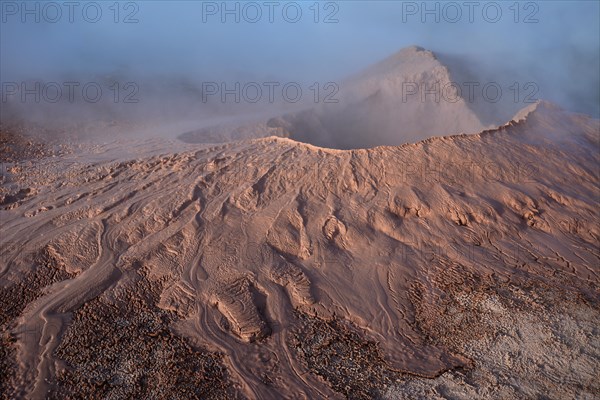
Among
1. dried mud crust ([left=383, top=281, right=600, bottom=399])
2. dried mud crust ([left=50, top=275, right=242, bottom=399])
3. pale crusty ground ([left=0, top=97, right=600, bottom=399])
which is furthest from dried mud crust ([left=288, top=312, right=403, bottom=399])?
dried mud crust ([left=50, top=275, right=242, bottom=399])

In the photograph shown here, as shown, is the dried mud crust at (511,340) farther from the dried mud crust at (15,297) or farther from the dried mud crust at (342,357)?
the dried mud crust at (15,297)

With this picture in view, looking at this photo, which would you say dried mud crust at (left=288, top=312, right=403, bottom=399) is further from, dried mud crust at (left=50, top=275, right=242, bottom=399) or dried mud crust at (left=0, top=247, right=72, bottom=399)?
dried mud crust at (left=0, top=247, right=72, bottom=399)

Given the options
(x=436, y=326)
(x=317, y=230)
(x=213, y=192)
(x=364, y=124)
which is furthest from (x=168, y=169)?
(x=364, y=124)

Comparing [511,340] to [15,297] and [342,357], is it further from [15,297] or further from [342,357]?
[15,297]

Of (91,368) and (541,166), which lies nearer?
(91,368)

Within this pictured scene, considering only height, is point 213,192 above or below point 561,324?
above

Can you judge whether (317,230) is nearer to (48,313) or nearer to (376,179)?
(376,179)
